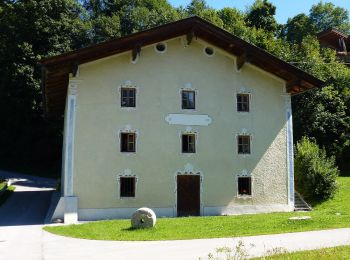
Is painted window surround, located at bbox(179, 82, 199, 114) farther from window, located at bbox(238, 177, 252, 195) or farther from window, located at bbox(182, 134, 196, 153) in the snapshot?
window, located at bbox(238, 177, 252, 195)

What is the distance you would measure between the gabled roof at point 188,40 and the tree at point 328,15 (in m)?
59.6

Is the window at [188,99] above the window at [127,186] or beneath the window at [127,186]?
above

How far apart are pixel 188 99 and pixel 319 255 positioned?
13.9 m

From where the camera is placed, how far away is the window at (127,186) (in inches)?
854

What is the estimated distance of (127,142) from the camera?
22.1 m

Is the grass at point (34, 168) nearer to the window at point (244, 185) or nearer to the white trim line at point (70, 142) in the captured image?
the white trim line at point (70, 142)

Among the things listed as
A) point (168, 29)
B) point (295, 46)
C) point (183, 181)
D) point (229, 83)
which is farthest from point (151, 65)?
point (295, 46)

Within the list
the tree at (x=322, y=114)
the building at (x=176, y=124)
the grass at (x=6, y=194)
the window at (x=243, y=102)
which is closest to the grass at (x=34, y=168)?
the grass at (x=6, y=194)

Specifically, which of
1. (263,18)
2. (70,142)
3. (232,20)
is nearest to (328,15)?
(263,18)

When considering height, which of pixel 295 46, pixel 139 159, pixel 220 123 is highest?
pixel 295 46

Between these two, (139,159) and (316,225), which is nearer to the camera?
(316,225)

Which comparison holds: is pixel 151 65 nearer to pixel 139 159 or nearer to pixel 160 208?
pixel 139 159

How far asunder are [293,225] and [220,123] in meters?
7.72

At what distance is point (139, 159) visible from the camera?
2192 centimetres
